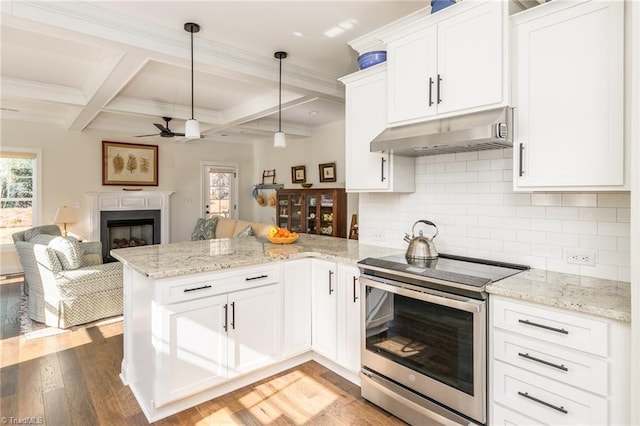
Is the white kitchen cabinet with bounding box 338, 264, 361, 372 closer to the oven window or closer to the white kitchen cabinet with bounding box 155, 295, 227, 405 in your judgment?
the oven window

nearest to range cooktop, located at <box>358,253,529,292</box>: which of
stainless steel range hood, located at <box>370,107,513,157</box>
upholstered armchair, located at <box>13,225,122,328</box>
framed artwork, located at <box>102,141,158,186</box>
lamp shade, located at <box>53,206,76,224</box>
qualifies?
stainless steel range hood, located at <box>370,107,513,157</box>

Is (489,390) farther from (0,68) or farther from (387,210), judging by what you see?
(0,68)

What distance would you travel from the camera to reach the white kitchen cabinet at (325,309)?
2.72 m

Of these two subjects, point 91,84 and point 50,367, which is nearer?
Result: point 50,367

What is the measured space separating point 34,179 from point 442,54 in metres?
6.73

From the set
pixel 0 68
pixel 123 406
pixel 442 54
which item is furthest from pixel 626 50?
pixel 0 68

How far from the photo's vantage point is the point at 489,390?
183 centimetres

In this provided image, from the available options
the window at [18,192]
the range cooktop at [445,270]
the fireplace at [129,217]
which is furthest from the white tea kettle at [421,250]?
the window at [18,192]

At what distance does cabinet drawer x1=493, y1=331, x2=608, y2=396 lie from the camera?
1499 mm

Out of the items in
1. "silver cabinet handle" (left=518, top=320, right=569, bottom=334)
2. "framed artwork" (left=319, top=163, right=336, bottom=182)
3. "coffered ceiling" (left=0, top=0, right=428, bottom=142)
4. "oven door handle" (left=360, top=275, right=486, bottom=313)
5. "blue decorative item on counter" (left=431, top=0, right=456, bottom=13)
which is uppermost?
"coffered ceiling" (left=0, top=0, right=428, bottom=142)

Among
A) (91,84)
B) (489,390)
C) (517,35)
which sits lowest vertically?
(489,390)

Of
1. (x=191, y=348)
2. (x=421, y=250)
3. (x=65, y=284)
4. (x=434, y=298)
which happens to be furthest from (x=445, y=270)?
(x=65, y=284)

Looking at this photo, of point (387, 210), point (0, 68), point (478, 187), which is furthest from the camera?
point (0, 68)

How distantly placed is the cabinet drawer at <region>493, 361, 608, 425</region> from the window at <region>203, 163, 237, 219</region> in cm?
712
